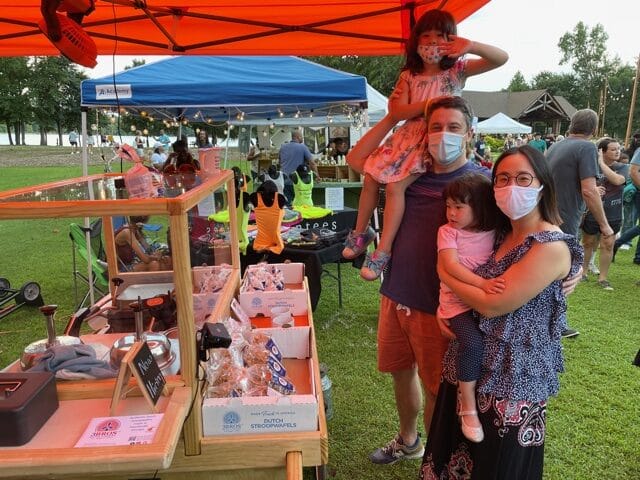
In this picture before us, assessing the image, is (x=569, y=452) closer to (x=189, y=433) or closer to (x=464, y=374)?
(x=464, y=374)

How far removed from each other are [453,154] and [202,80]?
418cm

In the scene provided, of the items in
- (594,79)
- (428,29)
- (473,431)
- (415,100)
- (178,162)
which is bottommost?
(473,431)

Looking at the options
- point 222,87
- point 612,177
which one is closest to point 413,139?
point 222,87

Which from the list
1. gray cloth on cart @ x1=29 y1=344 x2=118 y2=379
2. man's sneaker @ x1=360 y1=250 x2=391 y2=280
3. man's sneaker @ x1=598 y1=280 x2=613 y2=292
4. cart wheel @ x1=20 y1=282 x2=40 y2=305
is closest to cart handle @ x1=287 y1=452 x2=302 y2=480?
gray cloth on cart @ x1=29 y1=344 x2=118 y2=379

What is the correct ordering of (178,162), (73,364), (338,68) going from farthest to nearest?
(338,68) → (178,162) → (73,364)

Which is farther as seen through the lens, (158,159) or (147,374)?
(158,159)

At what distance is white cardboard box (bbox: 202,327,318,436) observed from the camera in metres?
1.40

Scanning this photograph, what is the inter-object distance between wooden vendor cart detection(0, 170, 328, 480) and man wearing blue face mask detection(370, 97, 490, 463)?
0.67 m

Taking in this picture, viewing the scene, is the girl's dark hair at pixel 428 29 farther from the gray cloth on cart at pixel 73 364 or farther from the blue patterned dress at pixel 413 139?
the gray cloth on cart at pixel 73 364

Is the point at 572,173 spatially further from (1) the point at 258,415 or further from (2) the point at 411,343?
(1) the point at 258,415

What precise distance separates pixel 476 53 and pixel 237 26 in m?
2.07

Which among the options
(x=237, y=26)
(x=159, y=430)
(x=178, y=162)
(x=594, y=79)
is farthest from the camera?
(x=594, y=79)

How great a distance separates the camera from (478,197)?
1.63 meters

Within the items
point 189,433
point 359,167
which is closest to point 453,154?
point 359,167
